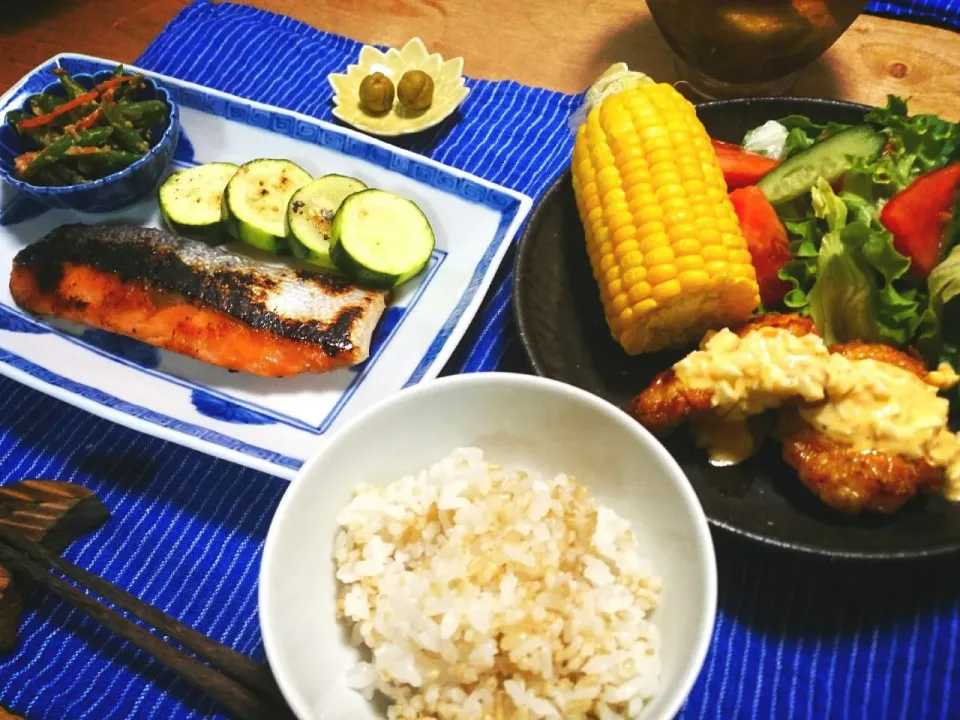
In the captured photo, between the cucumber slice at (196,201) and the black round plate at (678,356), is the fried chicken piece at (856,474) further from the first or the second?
the cucumber slice at (196,201)

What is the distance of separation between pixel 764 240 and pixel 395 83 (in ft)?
4.33

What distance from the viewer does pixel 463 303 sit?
186 centimetres

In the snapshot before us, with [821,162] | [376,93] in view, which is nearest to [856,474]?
[821,162]

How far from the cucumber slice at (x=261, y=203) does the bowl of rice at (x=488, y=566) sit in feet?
3.19

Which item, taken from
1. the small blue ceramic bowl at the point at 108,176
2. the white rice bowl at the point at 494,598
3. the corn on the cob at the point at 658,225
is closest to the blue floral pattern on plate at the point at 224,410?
the white rice bowl at the point at 494,598

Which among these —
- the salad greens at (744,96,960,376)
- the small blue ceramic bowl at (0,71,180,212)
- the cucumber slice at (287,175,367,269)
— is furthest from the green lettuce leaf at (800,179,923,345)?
the small blue ceramic bowl at (0,71,180,212)

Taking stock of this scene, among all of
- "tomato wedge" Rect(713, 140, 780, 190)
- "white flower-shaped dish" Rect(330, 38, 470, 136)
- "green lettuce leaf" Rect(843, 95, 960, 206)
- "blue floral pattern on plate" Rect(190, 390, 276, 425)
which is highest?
"green lettuce leaf" Rect(843, 95, 960, 206)

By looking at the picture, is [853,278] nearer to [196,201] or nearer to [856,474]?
[856,474]

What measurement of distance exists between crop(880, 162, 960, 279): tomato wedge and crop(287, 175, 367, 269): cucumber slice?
4.39ft

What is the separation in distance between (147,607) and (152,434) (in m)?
0.43

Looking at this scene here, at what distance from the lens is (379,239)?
1.95 meters

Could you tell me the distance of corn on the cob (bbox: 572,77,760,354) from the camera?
160 cm

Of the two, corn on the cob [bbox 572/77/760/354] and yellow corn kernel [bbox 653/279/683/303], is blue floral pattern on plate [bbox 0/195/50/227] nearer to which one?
corn on the cob [bbox 572/77/760/354]

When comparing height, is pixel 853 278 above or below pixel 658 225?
below
